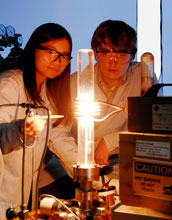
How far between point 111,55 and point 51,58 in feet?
1.19

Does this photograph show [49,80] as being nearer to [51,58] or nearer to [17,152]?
[51,58]

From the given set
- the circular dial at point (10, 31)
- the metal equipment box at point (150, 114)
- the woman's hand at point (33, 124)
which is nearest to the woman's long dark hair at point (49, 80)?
the circular dial at point (10, 31)

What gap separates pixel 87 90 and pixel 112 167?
723mm

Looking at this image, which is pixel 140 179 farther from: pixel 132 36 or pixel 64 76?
pixel 132 36

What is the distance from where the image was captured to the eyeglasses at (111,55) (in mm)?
1637

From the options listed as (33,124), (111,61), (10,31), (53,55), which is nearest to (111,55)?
(111,61)

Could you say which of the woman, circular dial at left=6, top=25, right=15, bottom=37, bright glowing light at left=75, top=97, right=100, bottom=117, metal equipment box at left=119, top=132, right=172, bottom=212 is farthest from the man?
metal equipment box at left=119, top=132, right=172, bottom=212

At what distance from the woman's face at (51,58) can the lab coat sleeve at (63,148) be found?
31cm

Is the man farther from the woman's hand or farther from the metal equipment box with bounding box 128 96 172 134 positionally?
the metal equipment box with bounding box 128 96 172 134

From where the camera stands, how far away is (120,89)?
170cm

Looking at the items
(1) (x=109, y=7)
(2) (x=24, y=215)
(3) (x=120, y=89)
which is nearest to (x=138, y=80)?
(3) (x=120, y=89)

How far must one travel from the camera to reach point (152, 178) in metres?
0.74

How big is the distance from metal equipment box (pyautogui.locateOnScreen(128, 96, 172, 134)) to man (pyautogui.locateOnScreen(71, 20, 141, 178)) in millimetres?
864

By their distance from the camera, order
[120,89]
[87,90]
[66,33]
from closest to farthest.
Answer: [87,90], [66,33], [120,89]
